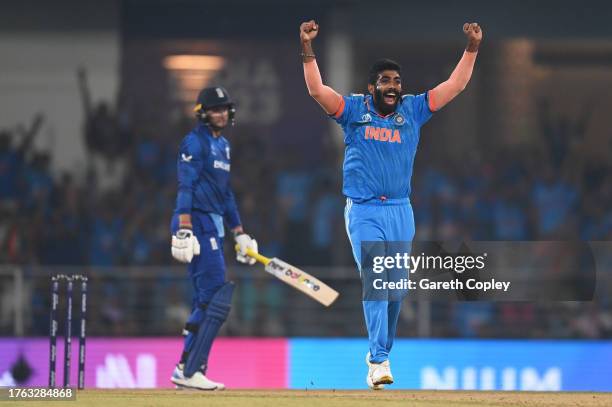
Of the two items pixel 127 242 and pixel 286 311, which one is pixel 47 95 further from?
pixel 286 311

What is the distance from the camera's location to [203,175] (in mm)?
9281

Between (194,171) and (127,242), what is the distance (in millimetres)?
6508

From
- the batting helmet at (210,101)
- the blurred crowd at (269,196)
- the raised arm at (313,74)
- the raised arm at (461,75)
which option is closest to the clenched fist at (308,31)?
the raised arm at (313,74)

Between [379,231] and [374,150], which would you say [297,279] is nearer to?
[379,231]

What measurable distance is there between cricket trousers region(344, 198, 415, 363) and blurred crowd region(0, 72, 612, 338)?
246 inches

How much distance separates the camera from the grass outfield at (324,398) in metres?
7.96

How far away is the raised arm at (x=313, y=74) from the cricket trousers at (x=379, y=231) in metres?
0.61

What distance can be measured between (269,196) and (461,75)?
777 centimetres

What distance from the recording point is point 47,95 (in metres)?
17.2

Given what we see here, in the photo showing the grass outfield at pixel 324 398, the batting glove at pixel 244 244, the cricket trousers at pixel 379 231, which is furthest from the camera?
the batting glove at pixel 244 244

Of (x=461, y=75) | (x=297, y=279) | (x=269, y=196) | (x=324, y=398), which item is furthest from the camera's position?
(x=269, y=196)

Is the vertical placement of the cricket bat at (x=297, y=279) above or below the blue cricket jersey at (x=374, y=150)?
below

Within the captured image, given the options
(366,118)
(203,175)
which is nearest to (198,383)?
(203,175)

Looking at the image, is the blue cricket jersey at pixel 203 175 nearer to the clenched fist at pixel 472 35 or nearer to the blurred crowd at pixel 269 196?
the clenched fist at pixel 472 35
